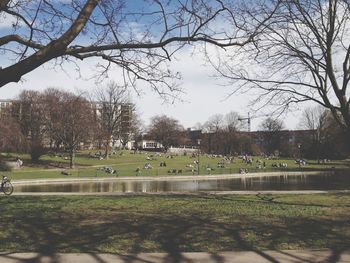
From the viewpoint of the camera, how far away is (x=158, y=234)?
1048 cm

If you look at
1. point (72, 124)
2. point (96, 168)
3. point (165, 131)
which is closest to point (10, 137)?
point (72, 124)

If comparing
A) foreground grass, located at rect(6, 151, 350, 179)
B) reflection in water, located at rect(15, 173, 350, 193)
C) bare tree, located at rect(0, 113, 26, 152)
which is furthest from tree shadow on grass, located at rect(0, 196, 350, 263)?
bare tree, located at rect(0, 113, 26, 152)

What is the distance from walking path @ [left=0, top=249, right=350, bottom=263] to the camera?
820 centimetres

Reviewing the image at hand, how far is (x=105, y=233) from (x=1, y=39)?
4612 millimetres

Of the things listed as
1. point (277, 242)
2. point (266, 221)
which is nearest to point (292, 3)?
point (266, 221)

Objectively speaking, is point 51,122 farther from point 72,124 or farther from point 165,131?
point 165,131

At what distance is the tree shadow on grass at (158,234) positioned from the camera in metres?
8.99

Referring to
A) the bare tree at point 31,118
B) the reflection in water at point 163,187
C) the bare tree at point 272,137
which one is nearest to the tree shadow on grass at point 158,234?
the reflection in water at point 163,187

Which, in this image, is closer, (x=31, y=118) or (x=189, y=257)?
(x=189, y=257)

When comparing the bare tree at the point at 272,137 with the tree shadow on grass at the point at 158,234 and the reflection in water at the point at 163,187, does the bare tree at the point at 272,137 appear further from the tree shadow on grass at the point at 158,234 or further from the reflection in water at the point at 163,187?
the tree shadow on grass at the point at 158,234

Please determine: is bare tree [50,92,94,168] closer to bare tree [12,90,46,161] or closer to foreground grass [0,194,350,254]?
bare tree [12,90,46,161]

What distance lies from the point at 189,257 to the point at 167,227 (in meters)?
2.91

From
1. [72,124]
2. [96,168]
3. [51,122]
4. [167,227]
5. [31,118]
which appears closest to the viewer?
[167,227]

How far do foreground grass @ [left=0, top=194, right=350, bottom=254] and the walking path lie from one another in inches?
14.3
